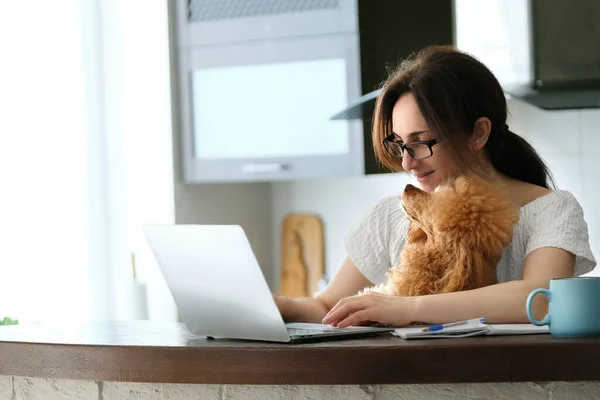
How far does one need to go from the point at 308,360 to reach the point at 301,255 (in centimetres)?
243

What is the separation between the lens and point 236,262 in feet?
4.60

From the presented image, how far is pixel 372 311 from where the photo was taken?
158cm

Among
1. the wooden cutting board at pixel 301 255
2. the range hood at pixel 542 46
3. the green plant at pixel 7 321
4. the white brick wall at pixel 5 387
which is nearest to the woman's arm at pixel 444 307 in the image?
the white brick wall at pixel 5 387

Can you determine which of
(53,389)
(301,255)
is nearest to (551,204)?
(53,389)

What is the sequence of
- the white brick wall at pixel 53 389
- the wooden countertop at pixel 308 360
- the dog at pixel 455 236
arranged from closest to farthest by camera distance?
1. the wooden countertop at pixel 308 360
2. the white brick wall at pixel 53 389
3. the dog at pixel 455 236

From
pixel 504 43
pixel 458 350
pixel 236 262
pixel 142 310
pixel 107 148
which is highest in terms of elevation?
pixel 504 43

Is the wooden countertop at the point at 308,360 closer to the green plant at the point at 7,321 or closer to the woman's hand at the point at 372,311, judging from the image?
the woman's hand at the point at 372,311

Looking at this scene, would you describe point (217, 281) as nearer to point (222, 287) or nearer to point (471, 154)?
point (222, 287)

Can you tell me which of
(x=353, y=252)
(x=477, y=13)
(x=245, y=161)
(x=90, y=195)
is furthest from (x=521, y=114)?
(x=90, y=195)

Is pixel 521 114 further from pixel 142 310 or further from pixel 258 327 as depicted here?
pixel 258 327

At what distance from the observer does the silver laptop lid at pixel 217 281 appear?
4.57ft

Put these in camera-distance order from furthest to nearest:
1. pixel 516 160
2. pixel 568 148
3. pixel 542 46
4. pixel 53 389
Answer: pixel 568 148 → pixel 542 46 → pixel 516 160 → pixel 53 389

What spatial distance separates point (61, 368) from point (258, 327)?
0.31m

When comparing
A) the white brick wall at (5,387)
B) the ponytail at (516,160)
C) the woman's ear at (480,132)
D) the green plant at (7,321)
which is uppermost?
the woman's ear at (480,132)
